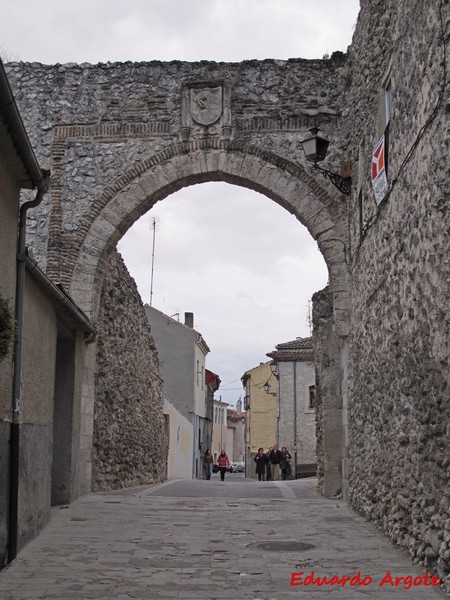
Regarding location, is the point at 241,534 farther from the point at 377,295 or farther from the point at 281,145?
the point at 281,145

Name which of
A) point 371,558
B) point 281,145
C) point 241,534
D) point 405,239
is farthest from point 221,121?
point 371,558

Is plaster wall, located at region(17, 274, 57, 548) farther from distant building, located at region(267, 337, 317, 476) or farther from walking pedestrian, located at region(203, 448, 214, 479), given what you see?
distant building, located at region(267, 337, 317, 476)

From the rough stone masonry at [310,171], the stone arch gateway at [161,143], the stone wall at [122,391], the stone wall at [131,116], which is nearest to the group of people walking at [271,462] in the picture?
the stone wall at [122,391]

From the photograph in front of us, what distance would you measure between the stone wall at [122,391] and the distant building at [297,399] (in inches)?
592

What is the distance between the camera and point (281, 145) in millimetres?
11547

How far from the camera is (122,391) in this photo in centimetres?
1323

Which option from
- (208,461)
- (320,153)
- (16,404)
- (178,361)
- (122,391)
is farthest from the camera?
(178,361)

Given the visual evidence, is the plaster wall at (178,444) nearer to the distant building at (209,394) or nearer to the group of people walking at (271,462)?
the group of people walking at (271,462)

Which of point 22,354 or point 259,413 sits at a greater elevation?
point 22,354

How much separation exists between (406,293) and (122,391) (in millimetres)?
7978

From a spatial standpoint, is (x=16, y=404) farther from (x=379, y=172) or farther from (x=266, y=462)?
(x=266, y=462)

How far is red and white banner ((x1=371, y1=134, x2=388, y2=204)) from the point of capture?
7352mm

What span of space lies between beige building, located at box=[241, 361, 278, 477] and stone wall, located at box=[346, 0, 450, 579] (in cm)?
3154
